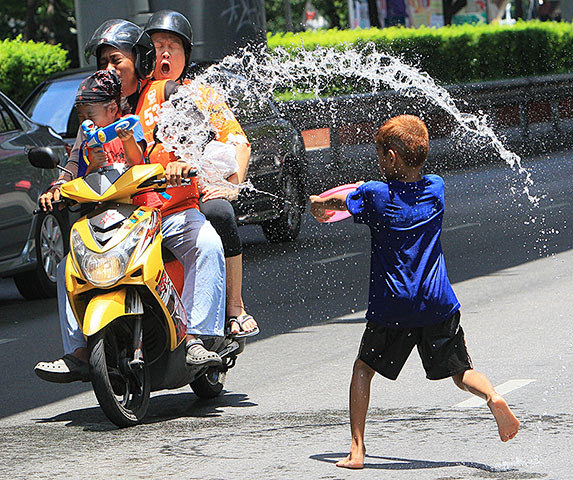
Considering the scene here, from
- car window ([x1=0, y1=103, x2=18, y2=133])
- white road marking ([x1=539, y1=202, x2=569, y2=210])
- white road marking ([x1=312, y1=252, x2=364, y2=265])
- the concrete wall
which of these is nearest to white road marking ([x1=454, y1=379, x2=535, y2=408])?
white road marking ([x1=312, y1=252, x2=364, y2=265])

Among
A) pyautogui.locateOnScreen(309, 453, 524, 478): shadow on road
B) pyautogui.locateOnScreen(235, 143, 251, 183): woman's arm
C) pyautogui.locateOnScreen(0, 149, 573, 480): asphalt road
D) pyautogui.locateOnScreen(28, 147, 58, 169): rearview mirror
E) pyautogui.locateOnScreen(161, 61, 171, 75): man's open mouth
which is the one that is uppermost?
pyautogui.locateOnScreen(161, 61, 171, 75): man's open mouth

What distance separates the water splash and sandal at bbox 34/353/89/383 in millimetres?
1086

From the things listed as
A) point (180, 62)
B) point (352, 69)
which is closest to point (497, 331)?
point (180, 62)

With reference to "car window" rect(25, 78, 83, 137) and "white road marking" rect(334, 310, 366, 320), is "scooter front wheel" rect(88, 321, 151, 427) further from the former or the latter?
"car window" rect(25, 78, 83, 137)

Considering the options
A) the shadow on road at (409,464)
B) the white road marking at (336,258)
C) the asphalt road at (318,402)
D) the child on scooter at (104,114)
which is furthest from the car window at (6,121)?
the shadow on road at (409,464)

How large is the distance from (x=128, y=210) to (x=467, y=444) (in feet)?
6.12

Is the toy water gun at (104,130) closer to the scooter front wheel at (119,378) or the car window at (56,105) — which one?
the scooter front wheel at (119,378)

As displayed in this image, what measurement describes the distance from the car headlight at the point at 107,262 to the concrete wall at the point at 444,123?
13545mm

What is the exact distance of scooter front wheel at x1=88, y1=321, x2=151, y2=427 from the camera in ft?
19.8

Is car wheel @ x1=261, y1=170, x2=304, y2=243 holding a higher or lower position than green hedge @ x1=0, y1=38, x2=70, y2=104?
lower

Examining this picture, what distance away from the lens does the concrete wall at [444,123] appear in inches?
789

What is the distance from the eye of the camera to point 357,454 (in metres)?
5.28

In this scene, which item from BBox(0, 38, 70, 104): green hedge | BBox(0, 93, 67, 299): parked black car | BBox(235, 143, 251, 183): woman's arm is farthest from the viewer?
BBox(0, 38, 70, 104): green hedge

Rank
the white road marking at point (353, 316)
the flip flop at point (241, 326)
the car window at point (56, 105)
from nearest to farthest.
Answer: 1. the flip flop at point (241, 326)
2. the white road marking at point (353, 316)
3. the car window at point (56, 105)
